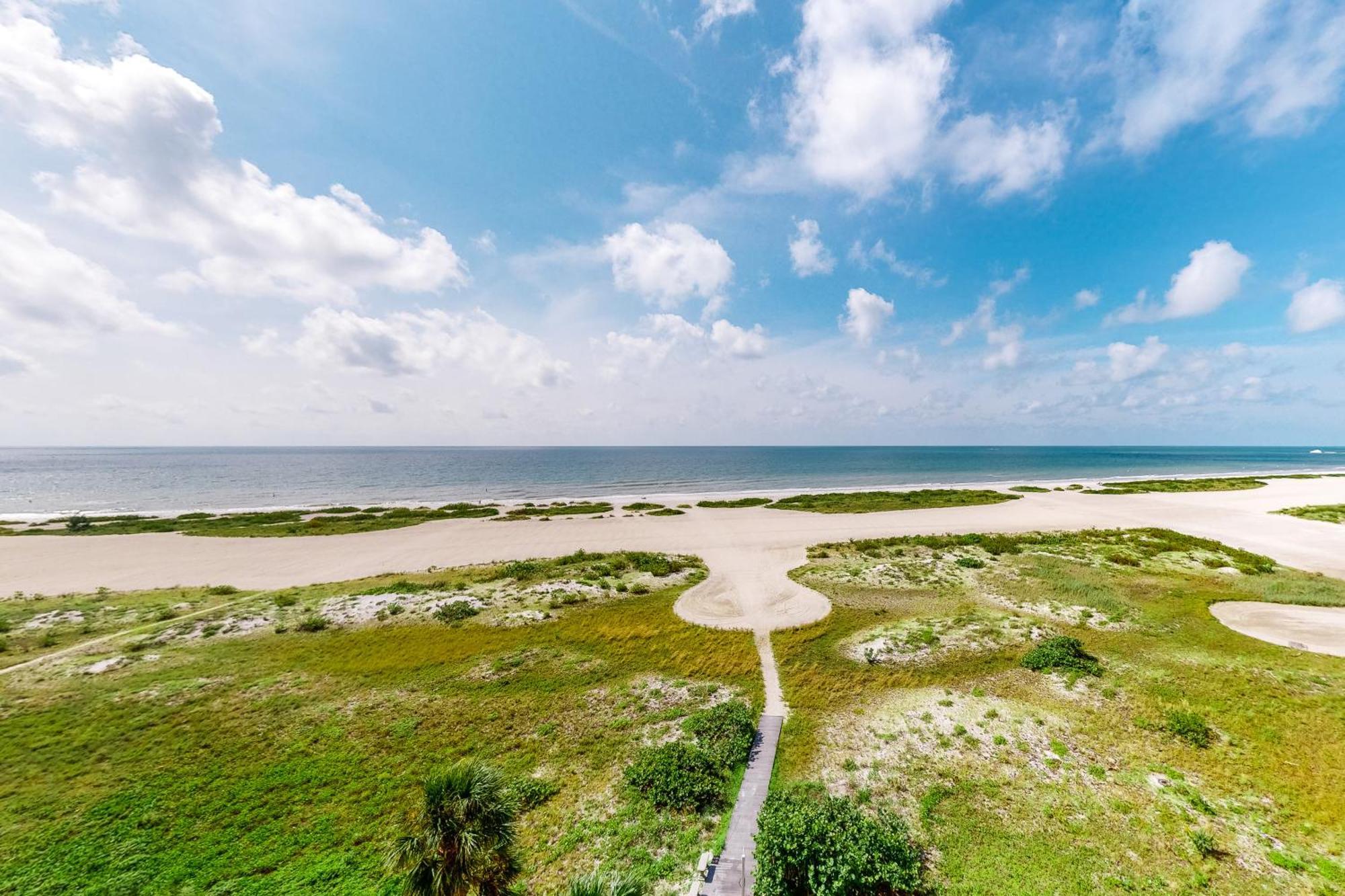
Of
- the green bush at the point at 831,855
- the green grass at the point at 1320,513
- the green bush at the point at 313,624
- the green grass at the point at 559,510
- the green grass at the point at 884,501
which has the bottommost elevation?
the green grass at the point at 1320,513

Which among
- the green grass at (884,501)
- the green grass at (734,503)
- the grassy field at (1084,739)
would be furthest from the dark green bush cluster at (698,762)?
the green grass at (734,503)

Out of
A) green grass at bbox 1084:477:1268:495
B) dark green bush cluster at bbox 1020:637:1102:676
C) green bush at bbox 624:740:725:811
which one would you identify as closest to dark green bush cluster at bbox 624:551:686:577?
→ green bush at bbox 624:740:725:811

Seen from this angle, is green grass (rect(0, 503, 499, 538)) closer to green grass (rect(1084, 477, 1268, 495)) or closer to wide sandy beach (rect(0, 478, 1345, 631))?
wide sandy beach (rect(0, 478, 1345, 631))

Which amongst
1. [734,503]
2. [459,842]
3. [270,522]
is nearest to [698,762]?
[459,842]

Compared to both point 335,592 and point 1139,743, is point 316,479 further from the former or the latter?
point 1139,743

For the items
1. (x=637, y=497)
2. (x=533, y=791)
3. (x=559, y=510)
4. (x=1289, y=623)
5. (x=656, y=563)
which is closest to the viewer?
(x=533, y=791)

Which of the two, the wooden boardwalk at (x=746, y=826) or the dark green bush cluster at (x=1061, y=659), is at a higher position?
the dark green bush cluster at (x=1061, y=659)

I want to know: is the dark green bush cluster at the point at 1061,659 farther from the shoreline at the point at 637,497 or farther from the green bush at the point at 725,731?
the shoreline at the point at 637,497

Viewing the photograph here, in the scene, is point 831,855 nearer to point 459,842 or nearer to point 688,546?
point 459,842
